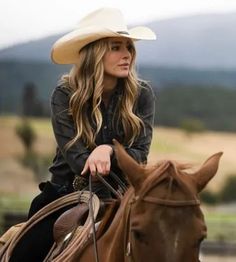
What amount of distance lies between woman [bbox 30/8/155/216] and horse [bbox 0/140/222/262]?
987mm

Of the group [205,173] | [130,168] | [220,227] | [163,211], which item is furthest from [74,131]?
[220,227]

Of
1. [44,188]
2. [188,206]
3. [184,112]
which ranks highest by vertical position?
[188,206]

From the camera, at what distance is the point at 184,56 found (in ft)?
174

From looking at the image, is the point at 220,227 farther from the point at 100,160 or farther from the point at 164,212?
the point at 164,212

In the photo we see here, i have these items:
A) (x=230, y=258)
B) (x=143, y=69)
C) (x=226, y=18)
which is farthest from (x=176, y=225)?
(x=226, y=18)

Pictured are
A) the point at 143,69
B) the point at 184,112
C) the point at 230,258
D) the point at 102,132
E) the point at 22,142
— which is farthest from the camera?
the point at 143,69

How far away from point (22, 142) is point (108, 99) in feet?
106

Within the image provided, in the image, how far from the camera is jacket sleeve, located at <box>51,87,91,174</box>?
6461 mm

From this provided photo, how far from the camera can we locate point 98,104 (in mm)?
6578

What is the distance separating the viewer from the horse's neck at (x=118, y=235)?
5.63 m

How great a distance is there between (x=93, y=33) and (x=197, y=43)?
48.1 meters

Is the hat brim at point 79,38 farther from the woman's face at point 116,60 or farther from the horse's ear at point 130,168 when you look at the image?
the horse's ear at point 130,168

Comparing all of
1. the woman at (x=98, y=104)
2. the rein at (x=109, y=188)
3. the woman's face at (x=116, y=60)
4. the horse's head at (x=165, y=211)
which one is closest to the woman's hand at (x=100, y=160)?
the rein at (x=109, y=188)

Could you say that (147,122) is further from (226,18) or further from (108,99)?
(226,18)
